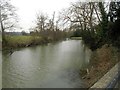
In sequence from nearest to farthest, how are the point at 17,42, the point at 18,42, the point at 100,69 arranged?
the point at 100,69 → the point at 17,42 → the point at 18,42

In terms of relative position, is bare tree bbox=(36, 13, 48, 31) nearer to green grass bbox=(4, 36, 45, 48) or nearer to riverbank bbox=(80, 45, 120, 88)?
green grass bbox=(4, 36, 45, 48)

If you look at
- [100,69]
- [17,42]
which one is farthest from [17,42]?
[100,69]

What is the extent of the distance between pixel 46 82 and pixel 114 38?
5.27 m

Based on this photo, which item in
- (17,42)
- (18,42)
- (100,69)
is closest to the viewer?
(100,69)

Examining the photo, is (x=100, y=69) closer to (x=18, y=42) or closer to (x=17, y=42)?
(x=17, y=42)

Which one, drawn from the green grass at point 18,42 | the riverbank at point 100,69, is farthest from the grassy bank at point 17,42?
the riverbank at point 100,69

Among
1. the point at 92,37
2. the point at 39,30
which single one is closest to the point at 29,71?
the point at 92,37

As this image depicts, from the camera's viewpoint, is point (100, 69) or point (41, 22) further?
point (41, 22)

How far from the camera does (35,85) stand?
38.1 ft

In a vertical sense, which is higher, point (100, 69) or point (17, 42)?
point (100, 69)

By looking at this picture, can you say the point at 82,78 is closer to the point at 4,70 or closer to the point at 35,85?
the point at 35,85

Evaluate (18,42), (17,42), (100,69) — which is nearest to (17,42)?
(17,42)

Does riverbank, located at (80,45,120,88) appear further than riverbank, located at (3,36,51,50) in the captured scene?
No

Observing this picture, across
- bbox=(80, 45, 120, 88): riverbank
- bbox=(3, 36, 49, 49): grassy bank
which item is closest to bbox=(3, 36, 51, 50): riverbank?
bbox=(3, 36, 49, 49): grassy bank
